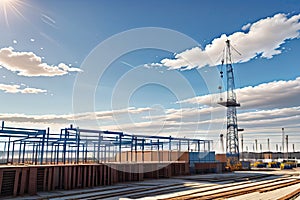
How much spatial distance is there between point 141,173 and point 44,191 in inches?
480

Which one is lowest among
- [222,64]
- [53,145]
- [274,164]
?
[274,164]

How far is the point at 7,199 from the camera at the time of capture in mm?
19062

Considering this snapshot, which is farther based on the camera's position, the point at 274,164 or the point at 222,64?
the point at 222,64

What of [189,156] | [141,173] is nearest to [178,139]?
[189,156]

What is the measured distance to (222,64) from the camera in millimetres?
82500

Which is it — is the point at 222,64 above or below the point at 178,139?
above

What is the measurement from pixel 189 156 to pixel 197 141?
445cm

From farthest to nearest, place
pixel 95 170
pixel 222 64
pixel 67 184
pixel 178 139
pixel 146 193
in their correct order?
pixel 222 64
pixel 178 139
pixel 95 170
pixel 67 184
pixel 146 193

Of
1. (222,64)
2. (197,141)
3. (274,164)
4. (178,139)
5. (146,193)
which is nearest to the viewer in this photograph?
(146,193)

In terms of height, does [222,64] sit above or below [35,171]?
above

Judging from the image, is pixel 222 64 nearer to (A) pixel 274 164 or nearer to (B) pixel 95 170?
(A) pixel 274 164

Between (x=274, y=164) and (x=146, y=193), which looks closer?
(x=146, y=193)

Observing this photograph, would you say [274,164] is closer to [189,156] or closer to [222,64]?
[222,64]

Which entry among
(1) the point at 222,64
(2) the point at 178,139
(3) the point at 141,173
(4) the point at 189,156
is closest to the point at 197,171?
(4) the point at 189,156
